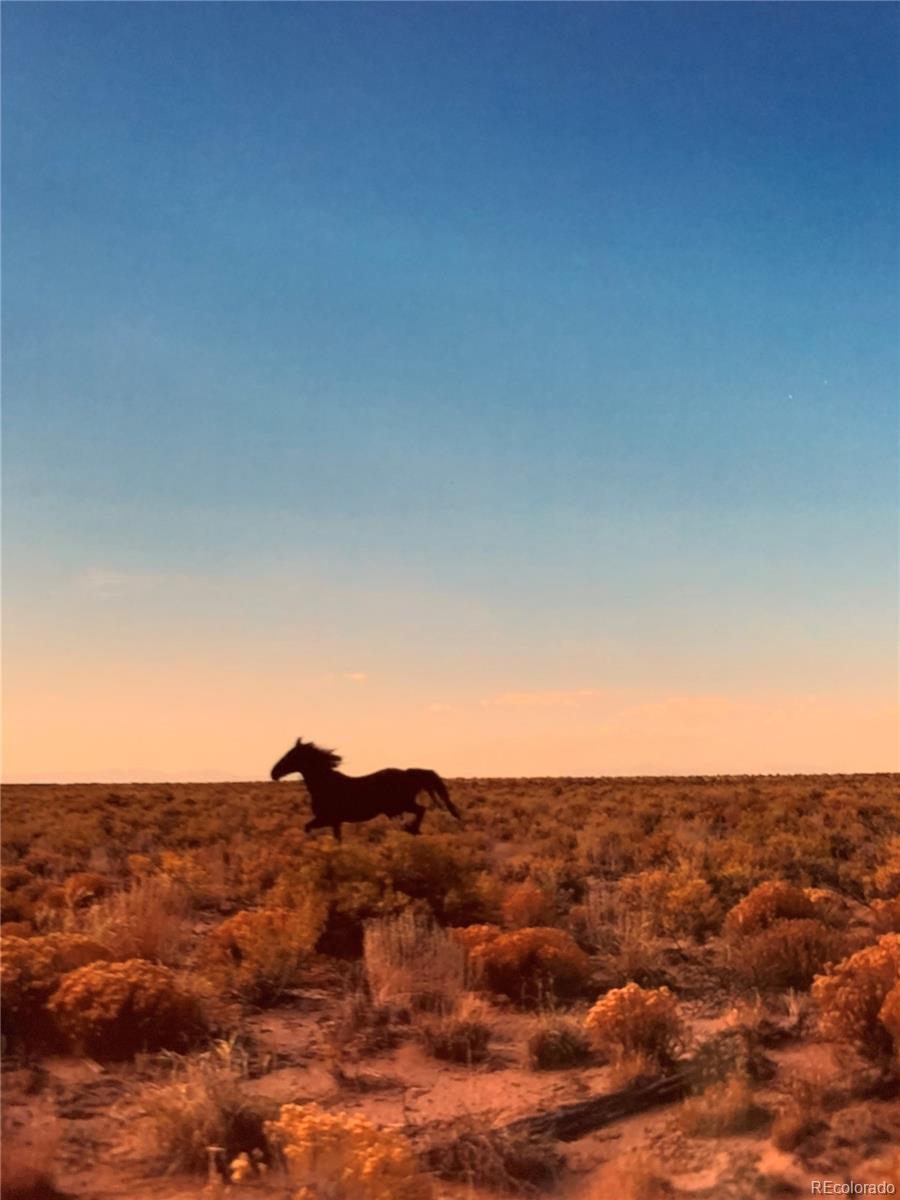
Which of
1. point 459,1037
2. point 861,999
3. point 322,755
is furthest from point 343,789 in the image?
point 861,999

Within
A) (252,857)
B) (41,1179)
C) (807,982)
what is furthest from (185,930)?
(807,982)

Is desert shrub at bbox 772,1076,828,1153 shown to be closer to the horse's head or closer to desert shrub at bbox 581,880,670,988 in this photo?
desert shrub at bbox 581,880,670,988

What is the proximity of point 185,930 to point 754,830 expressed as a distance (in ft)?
44.6

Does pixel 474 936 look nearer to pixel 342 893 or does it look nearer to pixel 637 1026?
pixel 342 893

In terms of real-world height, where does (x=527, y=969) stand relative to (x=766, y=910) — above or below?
below

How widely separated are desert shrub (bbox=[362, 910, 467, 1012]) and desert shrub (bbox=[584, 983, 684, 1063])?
1.61 m

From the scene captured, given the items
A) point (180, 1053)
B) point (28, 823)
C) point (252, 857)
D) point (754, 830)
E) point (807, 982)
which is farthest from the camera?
point (28, 823)

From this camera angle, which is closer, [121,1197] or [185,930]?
[121,1197]

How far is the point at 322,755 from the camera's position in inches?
582

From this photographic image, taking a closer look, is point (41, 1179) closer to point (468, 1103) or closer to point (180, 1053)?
point (180, 1053)

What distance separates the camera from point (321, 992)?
9672mm

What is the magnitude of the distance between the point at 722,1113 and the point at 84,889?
937cm

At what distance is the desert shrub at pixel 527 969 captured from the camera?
9.49m

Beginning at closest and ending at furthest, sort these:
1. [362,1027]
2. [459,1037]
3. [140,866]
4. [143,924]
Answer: [459,1037] < [362,1027] < [143,924] < [140,866]
